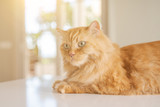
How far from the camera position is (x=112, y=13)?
285 centimetres

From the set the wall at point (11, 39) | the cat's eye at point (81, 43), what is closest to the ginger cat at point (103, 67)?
the cat's eye at point (81, 43)

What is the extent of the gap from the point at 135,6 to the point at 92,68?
169 cm

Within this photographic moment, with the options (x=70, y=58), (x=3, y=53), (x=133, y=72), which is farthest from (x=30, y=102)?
(x=3, y=53)

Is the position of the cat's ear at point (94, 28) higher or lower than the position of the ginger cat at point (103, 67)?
higher

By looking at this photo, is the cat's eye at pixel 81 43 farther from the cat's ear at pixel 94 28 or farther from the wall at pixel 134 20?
the wall at pixel 134 20

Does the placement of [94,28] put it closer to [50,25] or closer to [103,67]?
[103,67]

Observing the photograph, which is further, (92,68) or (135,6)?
(135,6)

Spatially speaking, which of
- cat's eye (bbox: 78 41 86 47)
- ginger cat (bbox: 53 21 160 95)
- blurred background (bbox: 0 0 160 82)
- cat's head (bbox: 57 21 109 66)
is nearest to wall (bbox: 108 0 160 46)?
blurred background (bbox: 0 0 160 82)

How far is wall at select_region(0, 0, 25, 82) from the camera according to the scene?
265 cm

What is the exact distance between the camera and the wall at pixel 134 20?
2463 millimetres

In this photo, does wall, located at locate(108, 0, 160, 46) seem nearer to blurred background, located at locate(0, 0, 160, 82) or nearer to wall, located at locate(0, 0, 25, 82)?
blurred background, located at locate(0, 0, 160, 82)

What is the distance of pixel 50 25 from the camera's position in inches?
142

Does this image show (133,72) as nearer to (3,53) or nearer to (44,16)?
(3,53)

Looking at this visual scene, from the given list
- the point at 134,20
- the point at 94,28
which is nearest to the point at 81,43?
the point at 94,28
